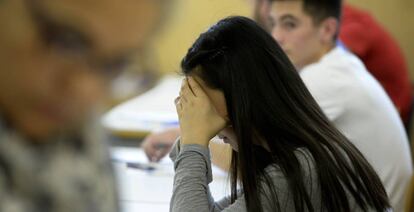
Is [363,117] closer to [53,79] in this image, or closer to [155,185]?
[155,185]

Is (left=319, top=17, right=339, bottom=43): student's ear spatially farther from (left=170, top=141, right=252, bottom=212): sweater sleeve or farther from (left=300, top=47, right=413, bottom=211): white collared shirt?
(left=170, top=141, right=252, bottom=212): sweater sleeve

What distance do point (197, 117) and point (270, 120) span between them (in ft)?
0.44

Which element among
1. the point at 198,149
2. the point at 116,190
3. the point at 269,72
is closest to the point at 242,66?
the point at 269,72

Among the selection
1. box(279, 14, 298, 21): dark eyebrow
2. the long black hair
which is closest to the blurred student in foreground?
the long black hair

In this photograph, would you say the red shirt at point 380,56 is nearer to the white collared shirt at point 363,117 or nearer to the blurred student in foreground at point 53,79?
the white collared shirt at point 363,117

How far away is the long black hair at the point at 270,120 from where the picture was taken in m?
1.04

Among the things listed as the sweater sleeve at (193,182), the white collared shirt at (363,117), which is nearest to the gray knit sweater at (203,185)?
the sweater sleeve at (193,182)

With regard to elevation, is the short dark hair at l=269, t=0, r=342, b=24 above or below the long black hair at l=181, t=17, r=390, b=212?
above

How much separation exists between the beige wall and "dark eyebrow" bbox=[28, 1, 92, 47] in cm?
365

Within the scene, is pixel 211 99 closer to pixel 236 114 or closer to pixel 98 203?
pixel 236 114

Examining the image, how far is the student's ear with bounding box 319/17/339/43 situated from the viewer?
187cm

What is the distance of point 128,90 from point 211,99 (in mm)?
832

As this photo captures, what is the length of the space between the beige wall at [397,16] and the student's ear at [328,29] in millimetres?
1949

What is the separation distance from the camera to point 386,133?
5.82ft
